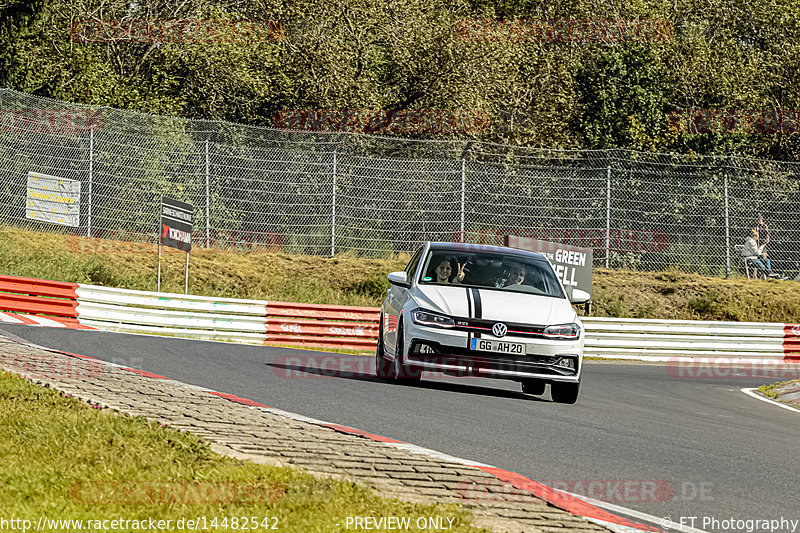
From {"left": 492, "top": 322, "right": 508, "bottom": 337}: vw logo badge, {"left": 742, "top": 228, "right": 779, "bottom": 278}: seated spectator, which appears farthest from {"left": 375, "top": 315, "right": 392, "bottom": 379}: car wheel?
{"left": 742, "top": 228, "right": 779, "bottom": 278}: seated spectator

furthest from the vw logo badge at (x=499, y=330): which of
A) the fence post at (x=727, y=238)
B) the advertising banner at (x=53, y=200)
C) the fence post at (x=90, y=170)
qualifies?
the fence post at (x=727, y=238)

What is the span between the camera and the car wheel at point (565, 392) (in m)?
11.6

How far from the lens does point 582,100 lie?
36031mm

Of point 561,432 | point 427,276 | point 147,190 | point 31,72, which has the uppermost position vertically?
point 31,72

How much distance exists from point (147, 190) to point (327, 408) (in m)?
16.0

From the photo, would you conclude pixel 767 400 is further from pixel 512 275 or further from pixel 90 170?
pixel 90 170

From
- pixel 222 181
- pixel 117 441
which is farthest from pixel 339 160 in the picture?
pixel 117 441

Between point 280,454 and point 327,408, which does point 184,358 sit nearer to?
point 327,408

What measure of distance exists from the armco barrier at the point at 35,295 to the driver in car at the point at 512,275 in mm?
9972

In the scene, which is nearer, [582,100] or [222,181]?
[222,181]

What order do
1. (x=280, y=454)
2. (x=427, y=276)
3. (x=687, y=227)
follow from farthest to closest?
(x=687, y=227) < (x=427, y=276) < (x=280, y=454)

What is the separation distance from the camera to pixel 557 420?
10.2 meters

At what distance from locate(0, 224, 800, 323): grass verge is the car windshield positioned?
12818 millimetres

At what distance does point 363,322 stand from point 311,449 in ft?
48.1
